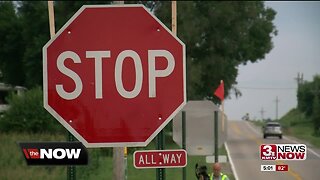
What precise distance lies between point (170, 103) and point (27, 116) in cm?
3115

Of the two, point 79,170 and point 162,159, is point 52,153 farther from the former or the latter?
point 79,170

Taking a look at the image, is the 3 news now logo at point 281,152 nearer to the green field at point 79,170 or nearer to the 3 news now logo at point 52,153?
the 3 news now logo at point 52,153

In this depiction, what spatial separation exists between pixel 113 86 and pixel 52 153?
17.3 inches

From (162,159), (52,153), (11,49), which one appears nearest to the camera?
(52,153)

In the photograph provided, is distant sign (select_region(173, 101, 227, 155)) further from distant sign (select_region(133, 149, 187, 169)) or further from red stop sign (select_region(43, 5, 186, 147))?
red stop sign (select_region(43, 5, 186, 147))

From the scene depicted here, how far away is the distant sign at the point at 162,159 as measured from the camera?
3039 mm

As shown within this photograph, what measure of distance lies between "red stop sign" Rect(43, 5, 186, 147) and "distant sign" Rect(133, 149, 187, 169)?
178mm

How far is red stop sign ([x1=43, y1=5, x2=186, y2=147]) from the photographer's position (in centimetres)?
293

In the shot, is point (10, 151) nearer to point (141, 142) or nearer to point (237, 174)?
point (237, 174)

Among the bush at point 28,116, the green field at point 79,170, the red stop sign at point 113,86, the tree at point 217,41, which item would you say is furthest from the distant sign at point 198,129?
the tree at point 217,41

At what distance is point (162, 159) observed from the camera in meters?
3.05

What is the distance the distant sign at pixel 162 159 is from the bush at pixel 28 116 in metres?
29.7

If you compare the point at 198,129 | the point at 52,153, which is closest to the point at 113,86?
the point at 52,153

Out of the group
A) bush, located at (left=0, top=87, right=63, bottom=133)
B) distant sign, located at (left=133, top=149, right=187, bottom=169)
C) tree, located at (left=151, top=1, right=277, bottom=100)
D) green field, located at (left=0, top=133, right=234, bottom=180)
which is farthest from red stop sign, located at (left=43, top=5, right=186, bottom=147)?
tree, located at (left=151, top=1, right=277, bottom=100)
